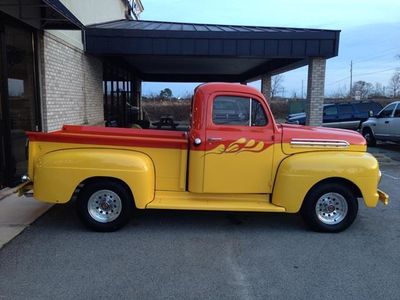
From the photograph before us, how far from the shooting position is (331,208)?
6129 millimetres

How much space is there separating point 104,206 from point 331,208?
310 cm

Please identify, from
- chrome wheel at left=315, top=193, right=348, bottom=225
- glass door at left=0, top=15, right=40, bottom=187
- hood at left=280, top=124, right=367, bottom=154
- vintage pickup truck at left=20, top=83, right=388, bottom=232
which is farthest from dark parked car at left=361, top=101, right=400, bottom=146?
glass door at left=0, top=15, right=40, bottom=187

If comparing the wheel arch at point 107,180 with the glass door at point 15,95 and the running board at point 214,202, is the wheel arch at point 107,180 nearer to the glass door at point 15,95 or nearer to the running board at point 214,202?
the running board at point 214,202

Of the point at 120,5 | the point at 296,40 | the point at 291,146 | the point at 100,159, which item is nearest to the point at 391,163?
the point at 296,40

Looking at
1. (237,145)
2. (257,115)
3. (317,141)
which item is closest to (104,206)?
(237,145)

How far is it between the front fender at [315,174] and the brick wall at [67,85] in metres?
5.62

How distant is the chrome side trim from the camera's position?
20.1 feet

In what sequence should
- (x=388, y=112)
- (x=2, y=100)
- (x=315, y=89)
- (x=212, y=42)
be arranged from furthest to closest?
(x=388, y=112) → (x=315, y=89) → (x=212, y=42) → (x=2, y=100)

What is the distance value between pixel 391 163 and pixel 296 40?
461 cm

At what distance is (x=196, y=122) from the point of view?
6105 mm

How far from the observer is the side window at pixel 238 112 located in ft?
20.1

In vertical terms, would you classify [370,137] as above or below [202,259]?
above

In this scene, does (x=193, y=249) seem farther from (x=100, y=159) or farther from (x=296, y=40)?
(x=296, y=40)

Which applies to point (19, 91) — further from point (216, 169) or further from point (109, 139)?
point (216, 169)
